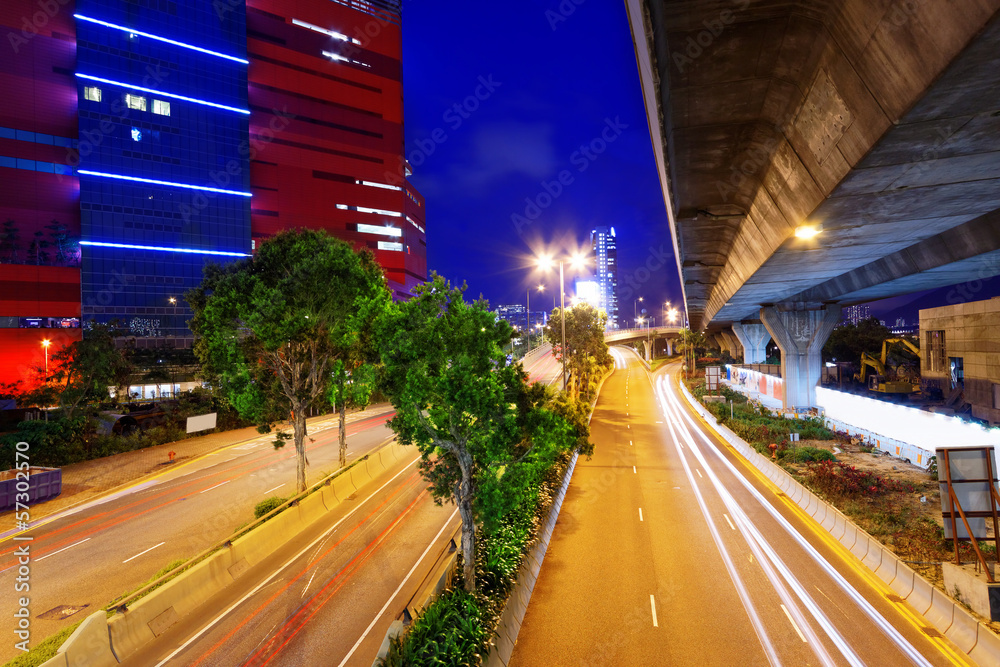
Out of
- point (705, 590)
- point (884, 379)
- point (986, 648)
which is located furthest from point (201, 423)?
point (884, 379)

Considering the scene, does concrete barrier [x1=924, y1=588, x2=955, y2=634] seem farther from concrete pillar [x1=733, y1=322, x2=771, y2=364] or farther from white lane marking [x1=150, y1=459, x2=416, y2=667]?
concrete pillar [x1=733, y1=322, x2=771, y2=364]

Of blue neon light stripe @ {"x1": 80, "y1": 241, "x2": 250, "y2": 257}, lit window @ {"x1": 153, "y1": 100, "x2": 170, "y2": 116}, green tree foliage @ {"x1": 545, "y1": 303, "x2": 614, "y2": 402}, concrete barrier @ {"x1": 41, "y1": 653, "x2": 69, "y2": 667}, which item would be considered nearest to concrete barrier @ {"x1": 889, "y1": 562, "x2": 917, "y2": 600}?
concrete barrier @ {"x1": 41, "y1": 653, "x2": 69, "y2": 667}

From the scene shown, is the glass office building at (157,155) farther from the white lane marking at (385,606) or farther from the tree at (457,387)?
the tree at (457,387)

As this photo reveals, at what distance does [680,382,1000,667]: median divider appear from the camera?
31.6 feet

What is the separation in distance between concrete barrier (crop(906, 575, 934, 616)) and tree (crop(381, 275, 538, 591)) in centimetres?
1102

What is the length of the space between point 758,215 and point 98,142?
83.8m

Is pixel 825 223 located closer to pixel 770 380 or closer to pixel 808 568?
pixel 808 568

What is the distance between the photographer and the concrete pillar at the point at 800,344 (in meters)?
36.9

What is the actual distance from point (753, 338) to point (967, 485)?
5157cm

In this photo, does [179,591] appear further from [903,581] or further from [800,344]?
[800,344]

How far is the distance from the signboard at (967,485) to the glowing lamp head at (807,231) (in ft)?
21.6

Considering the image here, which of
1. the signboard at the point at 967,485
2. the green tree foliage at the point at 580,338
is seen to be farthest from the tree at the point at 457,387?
the green tree foliage at the point at 580,338

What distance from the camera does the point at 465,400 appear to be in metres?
11.6

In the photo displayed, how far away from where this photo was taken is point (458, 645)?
9523 mm
